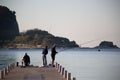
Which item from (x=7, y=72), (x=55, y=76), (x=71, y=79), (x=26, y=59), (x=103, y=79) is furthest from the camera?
(x=103, y=79)

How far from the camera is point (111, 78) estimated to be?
50281 millimetres

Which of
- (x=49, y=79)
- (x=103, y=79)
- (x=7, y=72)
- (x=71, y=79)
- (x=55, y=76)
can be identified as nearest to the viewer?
(x=71, y=79)

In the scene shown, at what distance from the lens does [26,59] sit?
37188mm

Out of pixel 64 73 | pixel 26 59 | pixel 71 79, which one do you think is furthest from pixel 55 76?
pixel 26 59

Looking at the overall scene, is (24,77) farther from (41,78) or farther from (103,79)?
(103,79)

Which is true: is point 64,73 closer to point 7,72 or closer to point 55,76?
point 55,76

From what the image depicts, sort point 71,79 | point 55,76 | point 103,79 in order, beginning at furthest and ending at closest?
point 103,79 → point 55,76 → point 71,79

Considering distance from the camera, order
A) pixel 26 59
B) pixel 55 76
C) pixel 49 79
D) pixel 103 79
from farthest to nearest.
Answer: pixel 103 79
pixel 26 59
pixel 55 76
pixel 49 79

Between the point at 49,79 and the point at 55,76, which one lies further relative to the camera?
the point at 55,76

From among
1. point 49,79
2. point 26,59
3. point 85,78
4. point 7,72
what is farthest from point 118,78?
point 49,79

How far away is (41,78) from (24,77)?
50.3 inches

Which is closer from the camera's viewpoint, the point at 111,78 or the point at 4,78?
the point at 4,78

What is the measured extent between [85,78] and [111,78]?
311 centimetres

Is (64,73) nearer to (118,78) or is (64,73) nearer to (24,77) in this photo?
(24,77)
